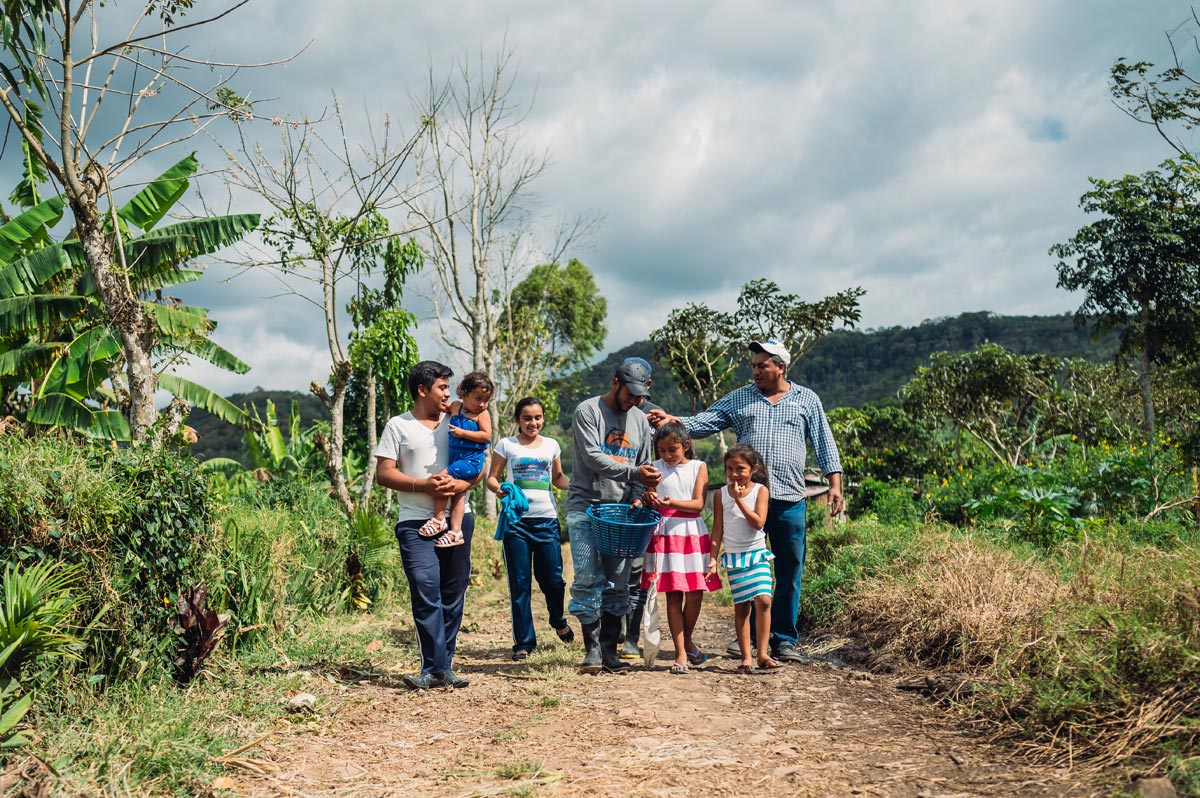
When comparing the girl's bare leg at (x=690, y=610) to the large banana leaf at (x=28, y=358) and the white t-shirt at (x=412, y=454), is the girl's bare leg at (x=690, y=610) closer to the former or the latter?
the white t-shirt at (x=412, y=454)

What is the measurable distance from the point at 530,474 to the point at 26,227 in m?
9.29

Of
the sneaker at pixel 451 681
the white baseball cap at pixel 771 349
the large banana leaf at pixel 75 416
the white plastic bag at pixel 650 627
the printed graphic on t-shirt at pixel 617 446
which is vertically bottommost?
the sneaker at pixel 451 681

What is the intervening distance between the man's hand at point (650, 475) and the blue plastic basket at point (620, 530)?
191 mm

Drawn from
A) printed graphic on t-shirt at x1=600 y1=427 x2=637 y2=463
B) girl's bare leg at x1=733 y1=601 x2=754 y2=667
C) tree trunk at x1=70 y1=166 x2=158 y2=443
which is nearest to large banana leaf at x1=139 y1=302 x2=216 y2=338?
tree trunk at x1=70 y1=166 x2=158 y2=443

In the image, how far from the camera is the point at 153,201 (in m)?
12.1

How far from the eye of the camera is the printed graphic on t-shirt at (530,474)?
20.6ft

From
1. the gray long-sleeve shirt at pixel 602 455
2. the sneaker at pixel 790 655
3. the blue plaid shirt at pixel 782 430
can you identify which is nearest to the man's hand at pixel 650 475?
the gray long-sleeve shirt at pixel 602 455

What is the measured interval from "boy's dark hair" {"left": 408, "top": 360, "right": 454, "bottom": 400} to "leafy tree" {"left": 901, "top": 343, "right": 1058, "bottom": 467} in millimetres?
24052

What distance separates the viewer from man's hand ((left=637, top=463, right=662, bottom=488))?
18.1ft

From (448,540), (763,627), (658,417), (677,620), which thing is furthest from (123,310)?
(763,627)

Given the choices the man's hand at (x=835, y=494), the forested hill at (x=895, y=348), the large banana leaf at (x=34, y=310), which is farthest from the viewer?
the forested hill at (x=895, y=348)

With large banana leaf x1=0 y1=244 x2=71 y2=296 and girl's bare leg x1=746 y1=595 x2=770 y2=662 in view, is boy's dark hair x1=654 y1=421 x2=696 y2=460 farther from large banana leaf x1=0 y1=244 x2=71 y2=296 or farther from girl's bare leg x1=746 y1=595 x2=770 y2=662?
large banana leaf x1=0 y1=244 x2=71 y2=296

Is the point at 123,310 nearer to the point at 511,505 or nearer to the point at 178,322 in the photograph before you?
the point at 511,505

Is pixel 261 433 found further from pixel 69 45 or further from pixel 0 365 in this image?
pixel 69 45
